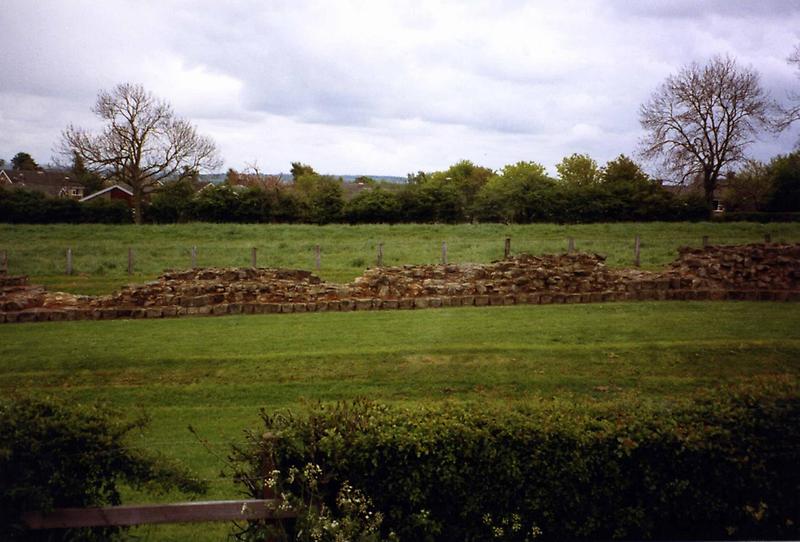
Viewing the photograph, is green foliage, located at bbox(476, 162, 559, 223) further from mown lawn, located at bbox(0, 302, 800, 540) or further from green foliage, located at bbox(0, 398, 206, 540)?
green foliage, located at bbox(0, 398, 206, 540)

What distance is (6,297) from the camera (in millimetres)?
16375

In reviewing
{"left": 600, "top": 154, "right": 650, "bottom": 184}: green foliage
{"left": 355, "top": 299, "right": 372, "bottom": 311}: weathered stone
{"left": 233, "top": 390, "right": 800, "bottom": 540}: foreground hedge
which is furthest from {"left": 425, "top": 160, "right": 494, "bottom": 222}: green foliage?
{"left": 233, "top": 390, "right": 800, "bottom": 540}: foreground hedge

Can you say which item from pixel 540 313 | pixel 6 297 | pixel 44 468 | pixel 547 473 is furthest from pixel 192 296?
pixel 547 473

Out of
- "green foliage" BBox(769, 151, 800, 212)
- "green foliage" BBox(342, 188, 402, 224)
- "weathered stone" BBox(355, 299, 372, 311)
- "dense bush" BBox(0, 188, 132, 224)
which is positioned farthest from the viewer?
"green foliage" BBox(342, 188, 402, 224)

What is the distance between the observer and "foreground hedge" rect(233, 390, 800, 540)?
4973 mm

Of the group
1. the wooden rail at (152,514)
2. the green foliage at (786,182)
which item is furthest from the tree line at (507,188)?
the wooden rail at (152,514)

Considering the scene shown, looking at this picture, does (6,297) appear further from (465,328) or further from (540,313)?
(540,313)

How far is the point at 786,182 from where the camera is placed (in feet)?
54.7

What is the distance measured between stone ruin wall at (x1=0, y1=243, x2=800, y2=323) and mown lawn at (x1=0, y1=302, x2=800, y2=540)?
128 cm

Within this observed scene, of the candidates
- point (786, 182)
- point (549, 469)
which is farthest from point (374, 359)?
point (786, 182)

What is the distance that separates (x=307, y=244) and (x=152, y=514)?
25654mm

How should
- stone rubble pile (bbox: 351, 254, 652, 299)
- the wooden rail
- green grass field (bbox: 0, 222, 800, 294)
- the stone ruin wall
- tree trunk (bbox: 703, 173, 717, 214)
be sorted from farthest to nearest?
green grass field (bbox: 0, 222, 800, 294), tree trunk (bbox: 703, 173, 717, 214), stone rubble pile (bbox: 351, 254, 652, 299), the stone ruin wall, the wooden rail

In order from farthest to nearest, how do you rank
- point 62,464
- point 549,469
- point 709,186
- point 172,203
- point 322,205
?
point 322,205
point 172,203
point 709,186
point 549,469
point 62,464

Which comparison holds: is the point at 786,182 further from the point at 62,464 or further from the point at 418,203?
the point at 418,203
